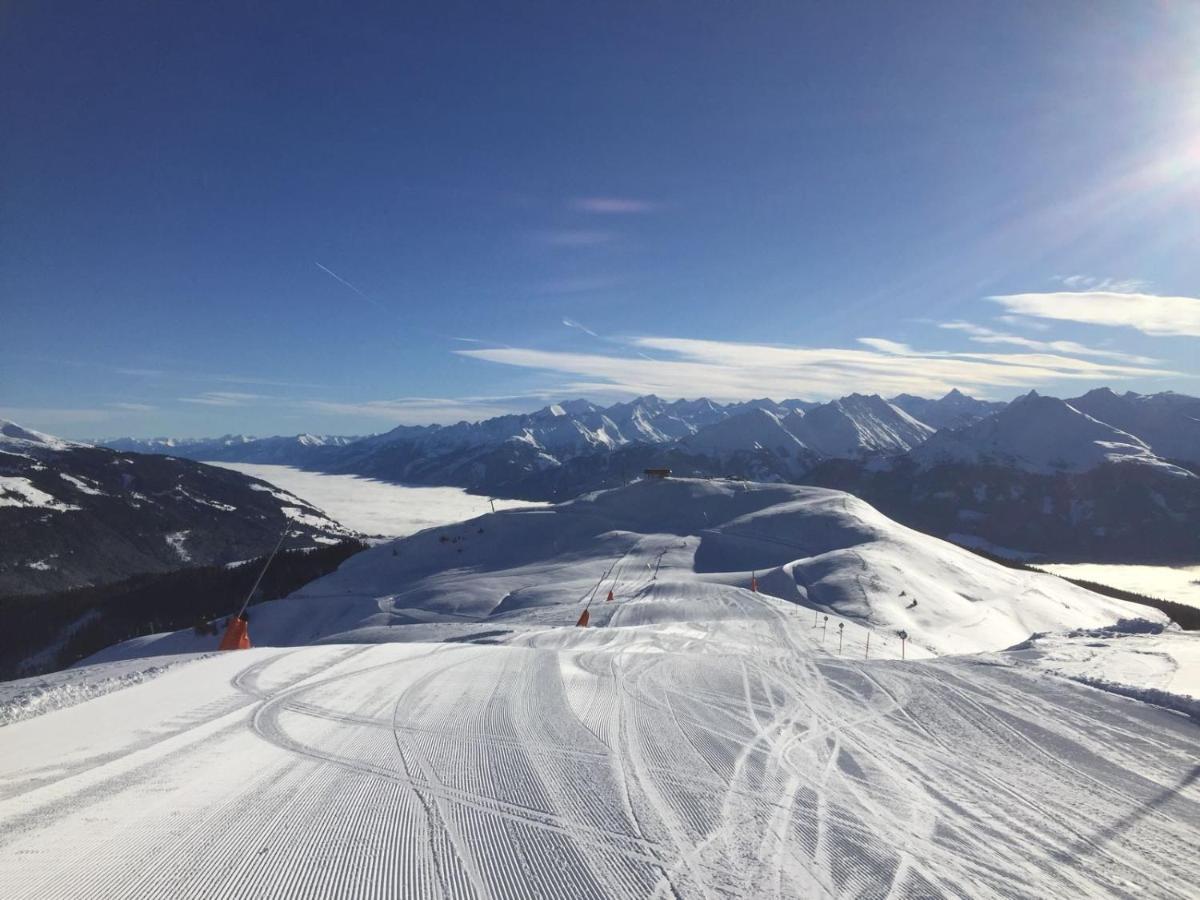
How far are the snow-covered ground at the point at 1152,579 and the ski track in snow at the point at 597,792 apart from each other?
145008mm

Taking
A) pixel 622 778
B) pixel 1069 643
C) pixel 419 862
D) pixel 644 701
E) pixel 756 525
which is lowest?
pixel 756 525

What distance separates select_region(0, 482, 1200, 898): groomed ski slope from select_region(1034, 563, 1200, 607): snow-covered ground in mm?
144572

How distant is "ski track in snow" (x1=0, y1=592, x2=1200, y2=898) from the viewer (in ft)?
16.3

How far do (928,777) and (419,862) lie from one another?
604 centimetres

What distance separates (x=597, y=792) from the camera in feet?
21.4

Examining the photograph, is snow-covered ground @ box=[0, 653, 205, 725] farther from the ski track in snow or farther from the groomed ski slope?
the ski track in snow

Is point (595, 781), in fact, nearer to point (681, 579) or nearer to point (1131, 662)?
point (1131, 662)

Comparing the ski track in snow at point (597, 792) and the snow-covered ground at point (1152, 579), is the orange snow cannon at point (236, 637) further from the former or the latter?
the snow-covered ground at point (1152, 579)

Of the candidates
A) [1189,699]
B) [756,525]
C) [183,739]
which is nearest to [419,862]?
[183,739]

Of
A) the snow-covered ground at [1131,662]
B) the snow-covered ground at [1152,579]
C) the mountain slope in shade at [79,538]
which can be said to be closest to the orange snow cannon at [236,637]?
the snow-covered ground at [1131,662]

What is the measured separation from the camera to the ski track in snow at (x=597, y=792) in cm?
495

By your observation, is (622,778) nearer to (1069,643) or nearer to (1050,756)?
(1050,756)

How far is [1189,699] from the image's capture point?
907cm

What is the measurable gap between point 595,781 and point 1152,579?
222530mm
